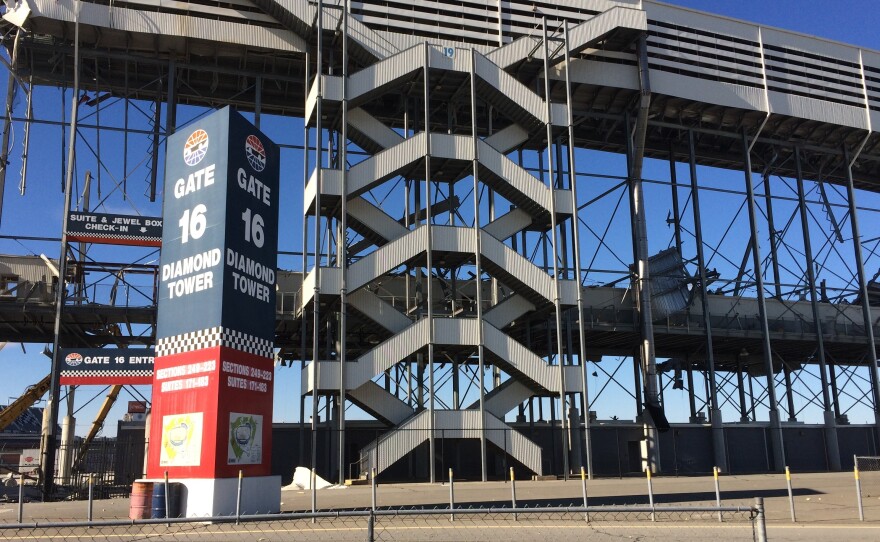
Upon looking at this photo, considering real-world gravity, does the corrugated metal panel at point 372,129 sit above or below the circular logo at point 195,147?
above

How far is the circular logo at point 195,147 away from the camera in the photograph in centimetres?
2014

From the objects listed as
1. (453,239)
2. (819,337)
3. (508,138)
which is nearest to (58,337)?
(453,239)

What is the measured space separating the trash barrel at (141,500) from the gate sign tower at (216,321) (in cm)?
47

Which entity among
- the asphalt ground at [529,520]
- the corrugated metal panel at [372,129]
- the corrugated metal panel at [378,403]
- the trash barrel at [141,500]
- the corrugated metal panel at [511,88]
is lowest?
the asphalt ground at [529,520]

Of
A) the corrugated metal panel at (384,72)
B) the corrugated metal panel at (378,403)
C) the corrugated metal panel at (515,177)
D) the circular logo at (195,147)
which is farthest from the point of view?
the corrugated metal panel at (515,177)

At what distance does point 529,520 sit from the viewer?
1844 centimetres

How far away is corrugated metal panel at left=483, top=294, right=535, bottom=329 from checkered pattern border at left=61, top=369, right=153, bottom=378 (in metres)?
15.3

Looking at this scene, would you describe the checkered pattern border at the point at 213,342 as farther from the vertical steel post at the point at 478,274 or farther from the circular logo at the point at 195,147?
the vertical steel post at the point at 478,274

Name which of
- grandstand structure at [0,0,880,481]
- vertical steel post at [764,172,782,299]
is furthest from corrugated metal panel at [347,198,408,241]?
vertical steel post at [764,172,782,299]

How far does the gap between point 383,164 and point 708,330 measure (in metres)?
21.1

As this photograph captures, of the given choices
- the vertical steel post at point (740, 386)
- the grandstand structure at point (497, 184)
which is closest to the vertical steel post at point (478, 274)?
the grandstand structure at point (497, 184)

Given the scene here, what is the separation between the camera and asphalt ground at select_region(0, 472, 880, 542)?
15.2m

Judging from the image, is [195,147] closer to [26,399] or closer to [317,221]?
[317,221]

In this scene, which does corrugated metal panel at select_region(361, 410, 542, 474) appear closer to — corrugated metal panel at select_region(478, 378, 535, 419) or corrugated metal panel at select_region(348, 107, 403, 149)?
corrugated metal panel at select_region(478, 378, 535, 419)
